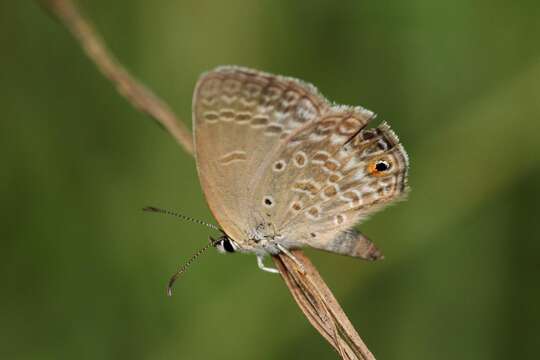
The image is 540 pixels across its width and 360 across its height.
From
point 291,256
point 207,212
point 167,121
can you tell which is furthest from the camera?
point 207,212

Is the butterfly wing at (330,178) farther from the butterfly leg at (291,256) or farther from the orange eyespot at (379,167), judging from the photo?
the butterfly leg at (291,256)


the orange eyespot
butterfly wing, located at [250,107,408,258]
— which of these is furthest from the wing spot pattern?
the orange eyespot

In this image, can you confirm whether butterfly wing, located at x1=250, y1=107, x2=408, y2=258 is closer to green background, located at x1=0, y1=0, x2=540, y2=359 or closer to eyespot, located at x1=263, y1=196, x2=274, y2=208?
eyespot, located at x1=263, y1=196, x2=274, y2=208

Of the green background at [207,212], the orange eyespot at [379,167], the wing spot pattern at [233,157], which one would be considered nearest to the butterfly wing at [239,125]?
the wing spot pattern at [233,157]

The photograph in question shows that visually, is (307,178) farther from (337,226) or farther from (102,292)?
(102,292)

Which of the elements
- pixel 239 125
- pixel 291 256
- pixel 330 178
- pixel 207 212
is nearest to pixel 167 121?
pixel 291 256

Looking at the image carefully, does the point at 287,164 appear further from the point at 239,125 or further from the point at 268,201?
the point at 239,125

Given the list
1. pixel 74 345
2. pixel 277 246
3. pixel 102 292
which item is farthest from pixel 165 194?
pixel 277 246
